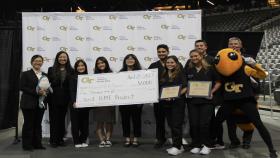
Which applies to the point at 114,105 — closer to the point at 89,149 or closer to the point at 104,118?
the point at 104,118

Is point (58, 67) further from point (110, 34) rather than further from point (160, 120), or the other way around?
point (160, 120)

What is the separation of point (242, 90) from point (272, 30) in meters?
22.2

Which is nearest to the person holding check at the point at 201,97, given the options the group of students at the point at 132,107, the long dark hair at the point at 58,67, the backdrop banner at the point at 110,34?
the group of students at the point at 132,107

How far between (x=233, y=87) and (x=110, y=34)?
9.56ft

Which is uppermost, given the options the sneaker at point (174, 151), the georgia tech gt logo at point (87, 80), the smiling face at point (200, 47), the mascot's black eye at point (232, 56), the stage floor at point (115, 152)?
the smiling face at point (200, 47)

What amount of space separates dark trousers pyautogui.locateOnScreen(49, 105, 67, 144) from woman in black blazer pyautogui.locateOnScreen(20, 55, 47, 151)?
1.00 ft

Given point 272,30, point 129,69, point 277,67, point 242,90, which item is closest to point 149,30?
point 129,69

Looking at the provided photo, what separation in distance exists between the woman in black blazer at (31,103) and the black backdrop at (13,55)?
1.35 m

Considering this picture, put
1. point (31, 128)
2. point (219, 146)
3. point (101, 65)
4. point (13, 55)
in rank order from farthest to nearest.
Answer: point (13, 55) < point (101, 65) < point (219, 146) < point (31, 128)

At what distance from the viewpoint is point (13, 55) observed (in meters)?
8.59

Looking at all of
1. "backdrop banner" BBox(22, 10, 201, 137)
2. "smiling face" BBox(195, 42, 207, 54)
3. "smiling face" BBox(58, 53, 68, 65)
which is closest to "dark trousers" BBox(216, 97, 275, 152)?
"smiling face" BBox(195, 42, 207, 54)

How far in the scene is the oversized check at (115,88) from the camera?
7.42m

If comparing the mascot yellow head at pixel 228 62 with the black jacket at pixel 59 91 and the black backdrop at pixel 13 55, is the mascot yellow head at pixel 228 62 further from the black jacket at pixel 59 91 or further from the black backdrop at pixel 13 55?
the black jacket at pixel 59 91

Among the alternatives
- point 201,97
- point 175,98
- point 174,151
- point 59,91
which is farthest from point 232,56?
point 59,91
